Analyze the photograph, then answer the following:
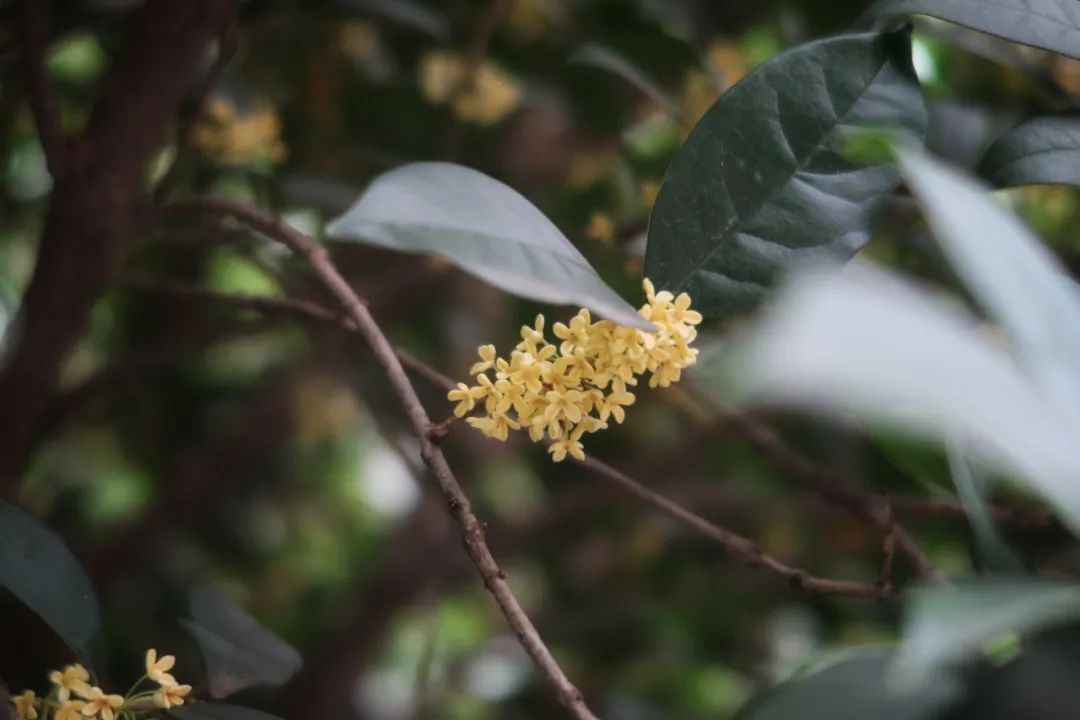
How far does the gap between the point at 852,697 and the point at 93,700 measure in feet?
0.98

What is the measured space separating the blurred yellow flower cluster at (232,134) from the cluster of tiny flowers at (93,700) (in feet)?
1.63

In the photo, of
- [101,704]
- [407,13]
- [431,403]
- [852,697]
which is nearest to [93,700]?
[101,704]

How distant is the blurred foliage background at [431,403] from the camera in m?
0.86

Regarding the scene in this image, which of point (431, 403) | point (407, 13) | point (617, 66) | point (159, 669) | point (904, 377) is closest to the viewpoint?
point (904, 377)

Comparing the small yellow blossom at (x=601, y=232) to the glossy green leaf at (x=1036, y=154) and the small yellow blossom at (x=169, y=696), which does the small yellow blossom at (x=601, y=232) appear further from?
the small yellow blossom at (x=169, y=696)

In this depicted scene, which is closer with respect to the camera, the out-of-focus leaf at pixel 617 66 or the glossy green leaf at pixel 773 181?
the glossy green leaf at pixel 773 181

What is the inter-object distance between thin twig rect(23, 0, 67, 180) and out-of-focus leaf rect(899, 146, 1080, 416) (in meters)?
0.49

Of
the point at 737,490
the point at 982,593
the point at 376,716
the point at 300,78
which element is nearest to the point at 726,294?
the point at 982,593

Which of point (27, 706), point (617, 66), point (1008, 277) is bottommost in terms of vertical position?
point (27, 706)

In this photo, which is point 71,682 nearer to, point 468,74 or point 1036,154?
point 1036,154

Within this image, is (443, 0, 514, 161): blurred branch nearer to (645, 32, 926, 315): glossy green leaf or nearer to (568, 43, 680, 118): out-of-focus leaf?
(568, 43, 680, 118): out-of-focus leaf

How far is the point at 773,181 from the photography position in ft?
1.57

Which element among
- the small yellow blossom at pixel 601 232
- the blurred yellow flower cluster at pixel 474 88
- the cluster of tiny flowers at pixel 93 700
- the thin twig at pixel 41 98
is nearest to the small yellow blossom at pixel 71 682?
the cluster of tiny flowers at pixel 93 700

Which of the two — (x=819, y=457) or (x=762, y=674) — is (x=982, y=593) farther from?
(x=762, y=674)
